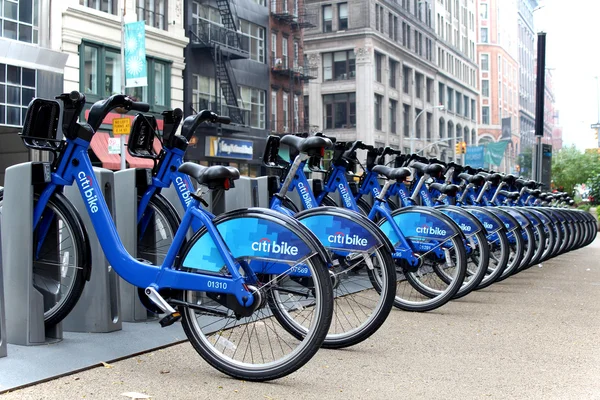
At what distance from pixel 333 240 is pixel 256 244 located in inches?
52.0

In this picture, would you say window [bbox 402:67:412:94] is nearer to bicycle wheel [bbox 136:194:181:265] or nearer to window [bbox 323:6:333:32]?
window [bbox 323:6:333:32]

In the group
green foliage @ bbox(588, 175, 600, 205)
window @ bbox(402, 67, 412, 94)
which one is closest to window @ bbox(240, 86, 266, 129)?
green foliage @ bbox(588, 175, 600, 205)

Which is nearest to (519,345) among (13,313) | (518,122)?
(13,313)

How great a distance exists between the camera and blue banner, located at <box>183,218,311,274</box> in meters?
4.32

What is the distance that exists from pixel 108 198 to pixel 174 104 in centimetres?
2715

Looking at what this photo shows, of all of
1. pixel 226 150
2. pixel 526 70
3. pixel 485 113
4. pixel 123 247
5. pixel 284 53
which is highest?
pixel 526 70

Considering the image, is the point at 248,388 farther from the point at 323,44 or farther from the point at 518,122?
the point at 518,122

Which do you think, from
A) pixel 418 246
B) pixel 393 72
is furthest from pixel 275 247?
pixel 393 72

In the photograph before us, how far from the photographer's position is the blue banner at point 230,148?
116 ft

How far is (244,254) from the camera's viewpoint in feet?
14.2

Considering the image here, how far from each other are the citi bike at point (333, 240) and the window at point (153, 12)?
84.9ft

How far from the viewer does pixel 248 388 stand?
164 inches

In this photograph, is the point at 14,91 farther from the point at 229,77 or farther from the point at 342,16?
the point at 342,16

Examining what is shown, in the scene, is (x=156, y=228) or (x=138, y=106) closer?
(x=138, y=106)
